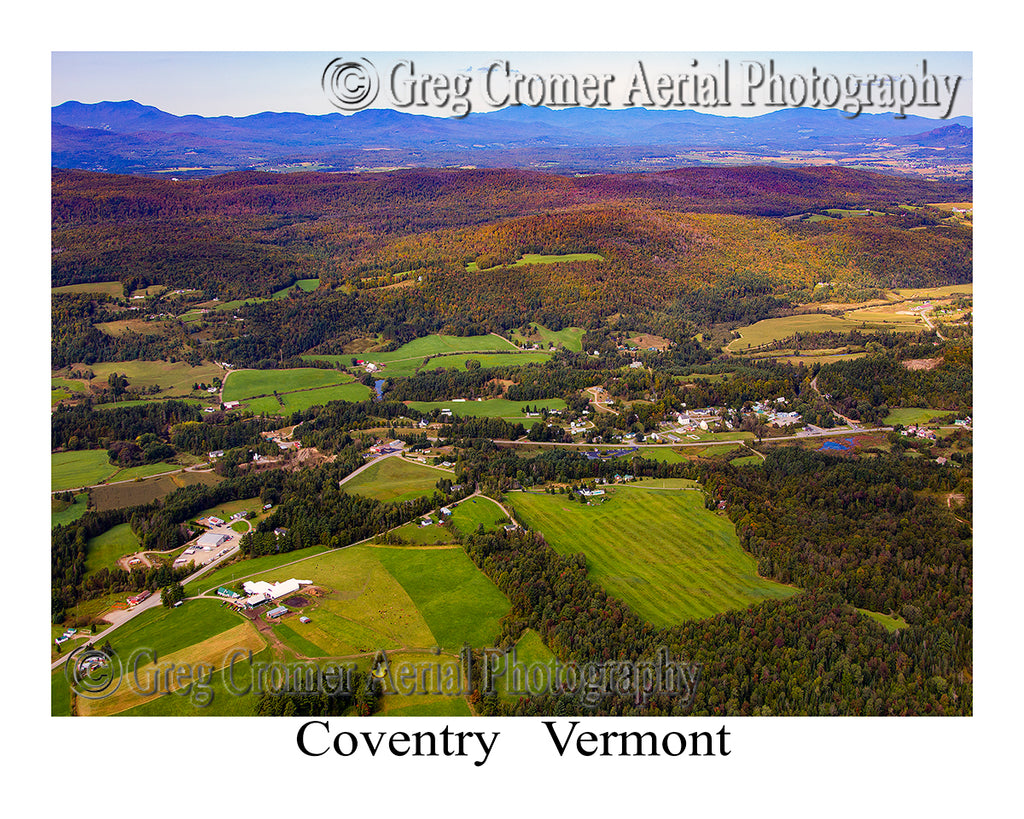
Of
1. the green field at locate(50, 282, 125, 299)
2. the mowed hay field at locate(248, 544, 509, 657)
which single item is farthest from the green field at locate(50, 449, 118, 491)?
the green field at locate(50, 282, 125, 299)

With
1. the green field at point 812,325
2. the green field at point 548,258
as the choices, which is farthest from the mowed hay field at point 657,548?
the green field at point 548,258

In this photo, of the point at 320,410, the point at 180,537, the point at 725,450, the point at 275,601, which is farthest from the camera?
the point at 320,410

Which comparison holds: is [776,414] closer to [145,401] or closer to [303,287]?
[145,401]

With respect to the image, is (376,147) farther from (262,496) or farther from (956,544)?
(956,544)

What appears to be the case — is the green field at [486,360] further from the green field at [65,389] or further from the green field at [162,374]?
the green field at [65,389]

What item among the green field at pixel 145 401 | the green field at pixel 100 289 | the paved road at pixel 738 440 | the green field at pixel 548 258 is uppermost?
the green field at pixel 548 258

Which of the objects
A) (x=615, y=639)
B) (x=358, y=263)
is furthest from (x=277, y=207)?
(x=615, y=639)
